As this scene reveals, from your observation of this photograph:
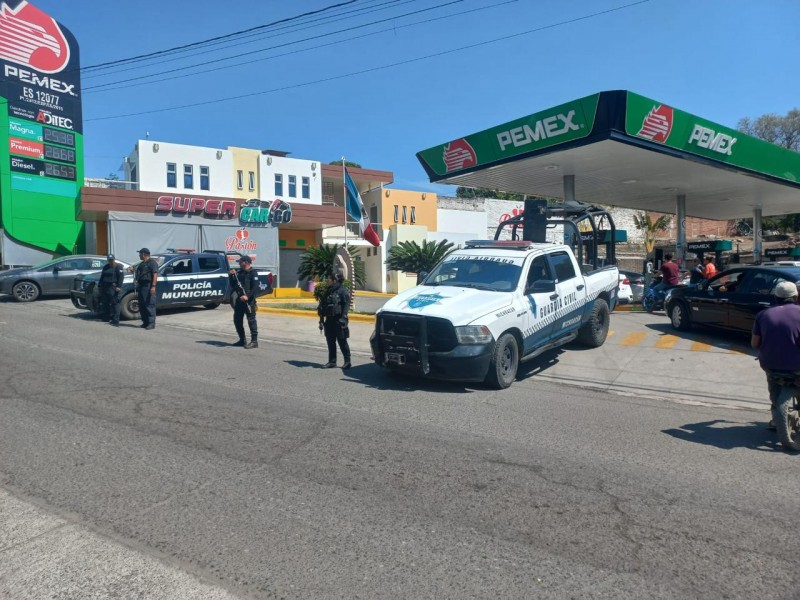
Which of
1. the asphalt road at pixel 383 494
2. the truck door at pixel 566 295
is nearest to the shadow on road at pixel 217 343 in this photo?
the asphalt road at pixel 383 494

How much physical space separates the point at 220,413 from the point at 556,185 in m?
18.1

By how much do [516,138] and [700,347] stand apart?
25.9 feet

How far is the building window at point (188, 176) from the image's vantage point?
30625 mm

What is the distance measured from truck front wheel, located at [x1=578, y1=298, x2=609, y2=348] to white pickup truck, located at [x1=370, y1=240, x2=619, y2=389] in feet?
1.58

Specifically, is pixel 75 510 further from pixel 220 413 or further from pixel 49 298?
pixel 49 298

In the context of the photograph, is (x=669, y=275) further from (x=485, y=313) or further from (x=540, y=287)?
(x=485, y=313)

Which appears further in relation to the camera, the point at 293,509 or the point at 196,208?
the point at 196,208

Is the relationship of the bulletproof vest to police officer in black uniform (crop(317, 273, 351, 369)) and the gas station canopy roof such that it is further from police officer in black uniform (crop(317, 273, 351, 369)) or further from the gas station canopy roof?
the gas station canopy roof

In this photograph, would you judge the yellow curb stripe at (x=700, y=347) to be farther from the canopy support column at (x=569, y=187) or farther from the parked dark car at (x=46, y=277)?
the parked dark car at (x=46, y=277)

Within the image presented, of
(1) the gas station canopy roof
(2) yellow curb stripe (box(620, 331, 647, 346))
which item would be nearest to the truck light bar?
(2) yellow curb stripe (box(620, 331, 647, 346))

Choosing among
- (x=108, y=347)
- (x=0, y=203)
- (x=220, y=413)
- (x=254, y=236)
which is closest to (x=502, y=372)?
(x=220, y=413)

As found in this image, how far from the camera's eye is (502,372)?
8.47m

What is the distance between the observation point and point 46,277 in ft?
65.3

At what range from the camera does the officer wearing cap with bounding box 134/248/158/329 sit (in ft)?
46.5
